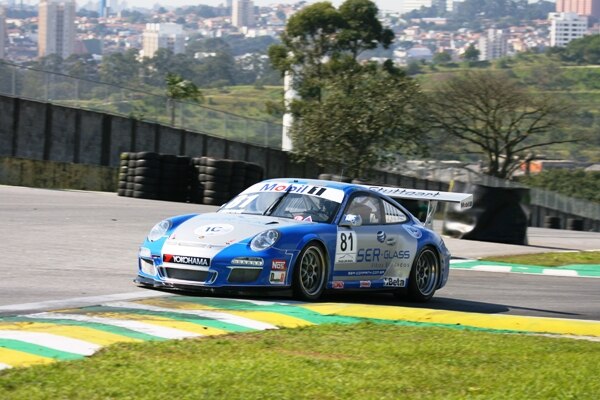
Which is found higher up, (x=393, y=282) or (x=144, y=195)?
(x=144, y=195)

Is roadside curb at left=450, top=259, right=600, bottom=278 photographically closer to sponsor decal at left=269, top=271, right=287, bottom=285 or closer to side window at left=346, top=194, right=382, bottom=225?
side window at left=346, top=194, right=382, bottom=225

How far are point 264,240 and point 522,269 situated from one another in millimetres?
8864

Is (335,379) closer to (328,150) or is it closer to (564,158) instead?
(328,150)

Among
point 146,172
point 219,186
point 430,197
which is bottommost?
point 219,186

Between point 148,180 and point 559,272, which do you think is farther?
point 148,180

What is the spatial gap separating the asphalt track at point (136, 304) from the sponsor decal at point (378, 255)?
482mm

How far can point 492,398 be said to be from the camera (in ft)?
22.7

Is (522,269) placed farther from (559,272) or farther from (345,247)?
(345,247)

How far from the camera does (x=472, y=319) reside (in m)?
11.1

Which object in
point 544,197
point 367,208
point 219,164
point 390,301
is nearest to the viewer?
point 367,208

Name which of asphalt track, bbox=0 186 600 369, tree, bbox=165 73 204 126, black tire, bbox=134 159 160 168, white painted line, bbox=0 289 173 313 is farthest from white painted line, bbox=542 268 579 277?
tree, bbox=165 73 204 126

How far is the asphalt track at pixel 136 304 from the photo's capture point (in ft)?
28.5

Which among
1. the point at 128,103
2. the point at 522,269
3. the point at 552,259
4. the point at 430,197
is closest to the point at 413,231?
the point at 430,197

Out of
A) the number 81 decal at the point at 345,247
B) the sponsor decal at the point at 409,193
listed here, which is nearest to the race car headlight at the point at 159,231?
the number 81 decal at the point at 345,247
